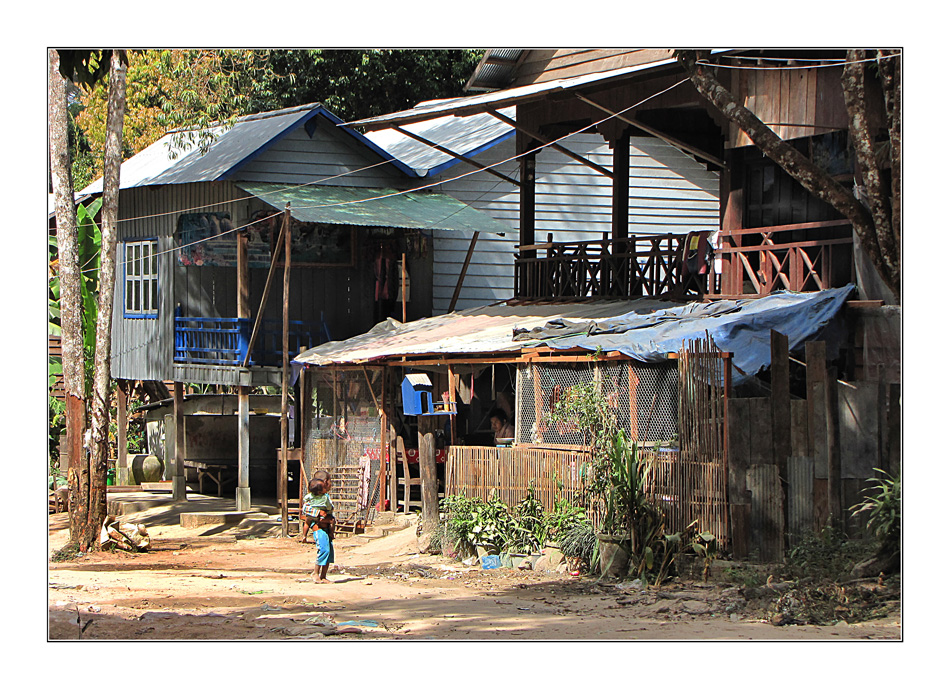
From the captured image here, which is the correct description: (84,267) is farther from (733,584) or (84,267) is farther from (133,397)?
(733,584)

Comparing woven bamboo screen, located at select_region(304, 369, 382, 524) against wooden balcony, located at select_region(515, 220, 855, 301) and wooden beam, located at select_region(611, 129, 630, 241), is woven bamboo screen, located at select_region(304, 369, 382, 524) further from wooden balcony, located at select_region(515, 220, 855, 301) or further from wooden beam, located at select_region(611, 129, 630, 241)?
wooden beam, located at select_region(611, 129, 630, 241)

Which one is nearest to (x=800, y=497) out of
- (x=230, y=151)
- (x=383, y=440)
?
(x=383, y=440)

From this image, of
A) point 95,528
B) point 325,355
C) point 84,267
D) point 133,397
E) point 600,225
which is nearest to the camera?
point 95,528

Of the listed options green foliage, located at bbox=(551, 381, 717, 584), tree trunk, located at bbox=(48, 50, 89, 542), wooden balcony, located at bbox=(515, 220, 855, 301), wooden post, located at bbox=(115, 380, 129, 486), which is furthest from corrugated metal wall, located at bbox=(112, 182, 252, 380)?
green foliage, located at bbox=(551, 381, 717, 584)

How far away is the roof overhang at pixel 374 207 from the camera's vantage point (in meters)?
18.8

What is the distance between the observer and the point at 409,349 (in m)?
16.6

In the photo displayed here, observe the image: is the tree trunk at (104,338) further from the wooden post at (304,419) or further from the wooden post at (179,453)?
the wooden post at (179,453)

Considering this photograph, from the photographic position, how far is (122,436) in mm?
26078

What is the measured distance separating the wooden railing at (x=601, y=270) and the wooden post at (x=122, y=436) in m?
9.56

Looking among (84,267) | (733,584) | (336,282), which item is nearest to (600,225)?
(336,282)

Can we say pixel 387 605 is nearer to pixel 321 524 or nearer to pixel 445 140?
pixel 321 524

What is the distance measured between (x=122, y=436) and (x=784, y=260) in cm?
1647

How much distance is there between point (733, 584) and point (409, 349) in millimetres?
6737

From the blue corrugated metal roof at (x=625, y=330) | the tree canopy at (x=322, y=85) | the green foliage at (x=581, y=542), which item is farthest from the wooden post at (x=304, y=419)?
the tree canopy at (x=322, y=85)
